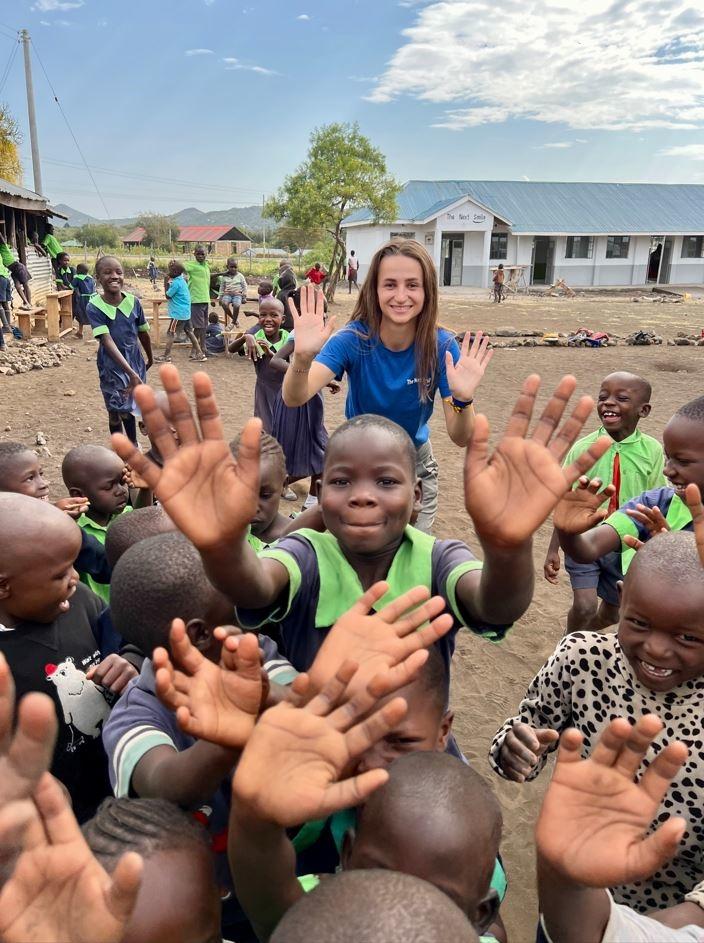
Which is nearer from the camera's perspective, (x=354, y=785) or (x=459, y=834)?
(x=354, y=785)

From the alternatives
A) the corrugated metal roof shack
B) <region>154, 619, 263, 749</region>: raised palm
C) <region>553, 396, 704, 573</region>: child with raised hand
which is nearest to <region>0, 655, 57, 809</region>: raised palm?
<region>154, 619, 263, 749</region>: raised palm

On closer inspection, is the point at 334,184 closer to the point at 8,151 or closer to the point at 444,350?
the point at 8,151

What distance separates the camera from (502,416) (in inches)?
344

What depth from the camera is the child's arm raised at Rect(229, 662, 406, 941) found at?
952 mm

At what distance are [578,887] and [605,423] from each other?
2.40 m

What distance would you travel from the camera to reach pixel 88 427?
764 cm

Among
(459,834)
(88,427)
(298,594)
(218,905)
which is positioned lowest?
(88,427)

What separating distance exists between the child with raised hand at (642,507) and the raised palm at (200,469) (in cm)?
123

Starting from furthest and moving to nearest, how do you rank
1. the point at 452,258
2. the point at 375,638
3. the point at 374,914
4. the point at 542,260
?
the point at 542,260 < the point at 452,258 < the point at 375,638 < the point at 374,914

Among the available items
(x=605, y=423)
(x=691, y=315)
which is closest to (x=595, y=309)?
(x=691, y=315)

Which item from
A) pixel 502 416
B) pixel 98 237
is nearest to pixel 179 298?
pixel 502 416

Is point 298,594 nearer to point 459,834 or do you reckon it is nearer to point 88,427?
point 459,834

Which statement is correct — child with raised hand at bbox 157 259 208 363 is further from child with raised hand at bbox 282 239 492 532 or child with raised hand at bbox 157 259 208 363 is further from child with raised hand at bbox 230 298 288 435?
child with raised hand at bbox 282 239 492 532

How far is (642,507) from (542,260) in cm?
3543
